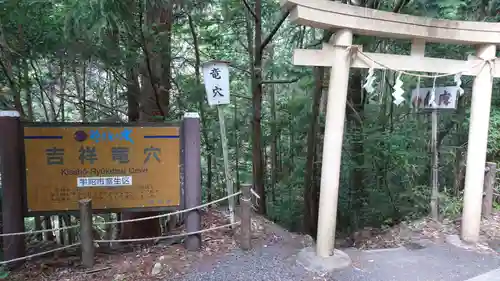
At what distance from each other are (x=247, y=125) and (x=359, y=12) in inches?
314

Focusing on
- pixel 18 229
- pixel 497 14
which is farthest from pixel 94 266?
pixel 497 14

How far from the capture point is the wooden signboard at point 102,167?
4.14 m

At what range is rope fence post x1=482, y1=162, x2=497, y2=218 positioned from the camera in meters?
5.66

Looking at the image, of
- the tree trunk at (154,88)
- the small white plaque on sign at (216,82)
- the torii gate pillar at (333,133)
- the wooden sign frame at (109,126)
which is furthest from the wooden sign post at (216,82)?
the tree trunk at (154,88)

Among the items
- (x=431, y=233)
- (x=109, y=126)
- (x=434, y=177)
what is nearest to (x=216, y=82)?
(x=109, y=126)

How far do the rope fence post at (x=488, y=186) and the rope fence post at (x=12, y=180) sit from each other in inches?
266

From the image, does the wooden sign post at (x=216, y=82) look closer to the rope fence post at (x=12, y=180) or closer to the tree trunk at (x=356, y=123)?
the rope fence post at (x=12, y=180)

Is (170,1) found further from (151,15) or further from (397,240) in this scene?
(397,240)

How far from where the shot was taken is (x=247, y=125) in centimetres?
1190

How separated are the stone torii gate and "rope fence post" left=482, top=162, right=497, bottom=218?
99cm

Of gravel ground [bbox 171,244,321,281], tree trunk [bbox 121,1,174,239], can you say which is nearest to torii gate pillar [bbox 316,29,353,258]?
gravel ground [bbox 171,244,321,281]

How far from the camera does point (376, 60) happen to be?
441cm

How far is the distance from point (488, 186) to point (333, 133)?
136 inches

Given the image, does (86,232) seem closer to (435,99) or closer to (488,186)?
(435,99)
